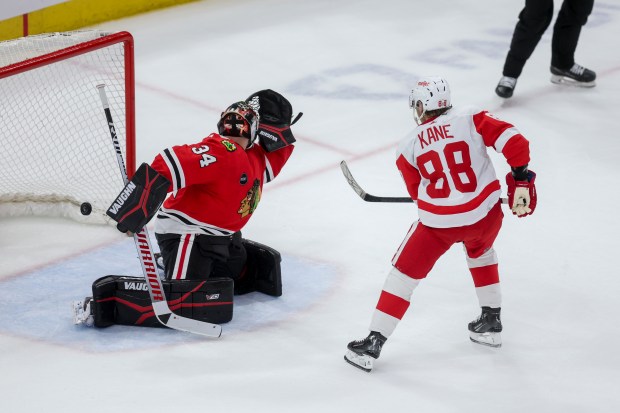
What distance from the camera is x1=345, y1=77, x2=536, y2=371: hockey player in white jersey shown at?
3.48 m

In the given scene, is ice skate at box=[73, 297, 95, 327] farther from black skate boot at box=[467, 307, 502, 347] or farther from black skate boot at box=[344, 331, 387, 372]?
black skate boot at box=[467, 307, 502, 347]

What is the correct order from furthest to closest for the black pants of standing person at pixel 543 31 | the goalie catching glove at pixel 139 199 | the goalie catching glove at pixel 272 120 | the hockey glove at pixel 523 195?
the black pants of standing person at pixel 543 31, the goalie catching glove at pixel 272 120, the goalie catching glove at pixel 139 199, the hockey glove at pixel 523 195

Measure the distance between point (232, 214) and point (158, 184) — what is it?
13.7 inches

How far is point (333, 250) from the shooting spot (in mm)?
4480

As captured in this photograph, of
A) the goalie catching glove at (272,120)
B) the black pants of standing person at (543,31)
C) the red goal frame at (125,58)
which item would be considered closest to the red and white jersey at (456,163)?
the goalie catching glove at (272,120)

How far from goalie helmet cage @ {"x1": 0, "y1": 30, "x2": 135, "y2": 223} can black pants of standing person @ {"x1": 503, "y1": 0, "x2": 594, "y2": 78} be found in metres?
1.95

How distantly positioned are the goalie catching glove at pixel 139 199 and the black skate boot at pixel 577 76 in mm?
3262

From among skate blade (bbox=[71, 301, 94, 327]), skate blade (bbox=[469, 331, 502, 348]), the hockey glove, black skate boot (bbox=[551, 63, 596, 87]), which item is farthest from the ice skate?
black skate boot (bbox=[551, 63, 596, 87])

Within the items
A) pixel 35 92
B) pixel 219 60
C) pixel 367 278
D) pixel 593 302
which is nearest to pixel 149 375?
pixel 367 278

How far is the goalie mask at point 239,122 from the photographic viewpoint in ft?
12.5

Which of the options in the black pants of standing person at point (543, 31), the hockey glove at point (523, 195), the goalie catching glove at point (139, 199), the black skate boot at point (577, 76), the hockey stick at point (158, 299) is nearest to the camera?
the hockey glove at point (523, 195)

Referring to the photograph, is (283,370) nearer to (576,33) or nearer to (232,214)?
(232,214)

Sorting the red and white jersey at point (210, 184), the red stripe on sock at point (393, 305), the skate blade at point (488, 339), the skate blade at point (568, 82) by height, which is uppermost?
the red and white jersey at point (210, 184)

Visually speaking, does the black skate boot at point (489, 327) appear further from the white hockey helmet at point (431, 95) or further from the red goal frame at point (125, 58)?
the red goal frame at point (125, 58)
